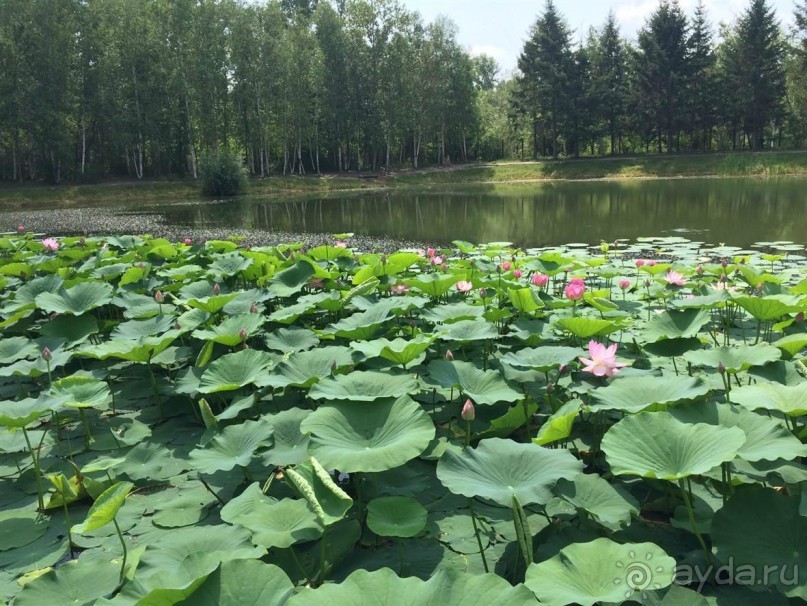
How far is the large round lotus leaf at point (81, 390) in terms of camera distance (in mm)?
2310

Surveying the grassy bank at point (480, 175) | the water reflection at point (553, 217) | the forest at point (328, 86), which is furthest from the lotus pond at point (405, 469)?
the forest at point (328, 86)

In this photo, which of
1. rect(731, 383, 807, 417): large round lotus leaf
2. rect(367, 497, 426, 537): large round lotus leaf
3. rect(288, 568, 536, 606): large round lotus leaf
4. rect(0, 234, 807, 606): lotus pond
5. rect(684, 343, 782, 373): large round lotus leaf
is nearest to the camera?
rect(288, 568, 536, 606): large round lotus leaf

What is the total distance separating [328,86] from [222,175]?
1288 centimetres

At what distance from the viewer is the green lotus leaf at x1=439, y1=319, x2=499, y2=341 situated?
2.77 m

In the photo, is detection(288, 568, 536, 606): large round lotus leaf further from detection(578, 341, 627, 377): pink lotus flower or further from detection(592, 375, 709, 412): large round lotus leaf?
detection(578, 341, 627, 377): pink lotus flower

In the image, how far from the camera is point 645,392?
6.69 ft

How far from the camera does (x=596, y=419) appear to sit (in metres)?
2.27

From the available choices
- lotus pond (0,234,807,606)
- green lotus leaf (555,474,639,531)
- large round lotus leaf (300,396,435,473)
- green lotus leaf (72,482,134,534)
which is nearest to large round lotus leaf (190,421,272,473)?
lotus pond (0,234,807,606)

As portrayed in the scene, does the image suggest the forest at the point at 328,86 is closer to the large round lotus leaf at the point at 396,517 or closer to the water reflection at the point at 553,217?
the water reflection at the point at 553,217

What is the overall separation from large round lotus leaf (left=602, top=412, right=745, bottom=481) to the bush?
28.7m

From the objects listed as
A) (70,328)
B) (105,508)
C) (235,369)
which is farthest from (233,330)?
(105,508)

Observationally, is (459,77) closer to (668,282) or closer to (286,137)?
(286,137)

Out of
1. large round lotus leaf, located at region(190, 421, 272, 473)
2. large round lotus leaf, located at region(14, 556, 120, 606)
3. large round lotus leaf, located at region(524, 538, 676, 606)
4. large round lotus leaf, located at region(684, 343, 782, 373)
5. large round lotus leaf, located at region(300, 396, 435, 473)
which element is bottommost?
large round lotus leaf, located at region(14, 556, 120, 606)

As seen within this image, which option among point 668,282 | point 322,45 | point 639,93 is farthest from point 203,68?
point 668,282
